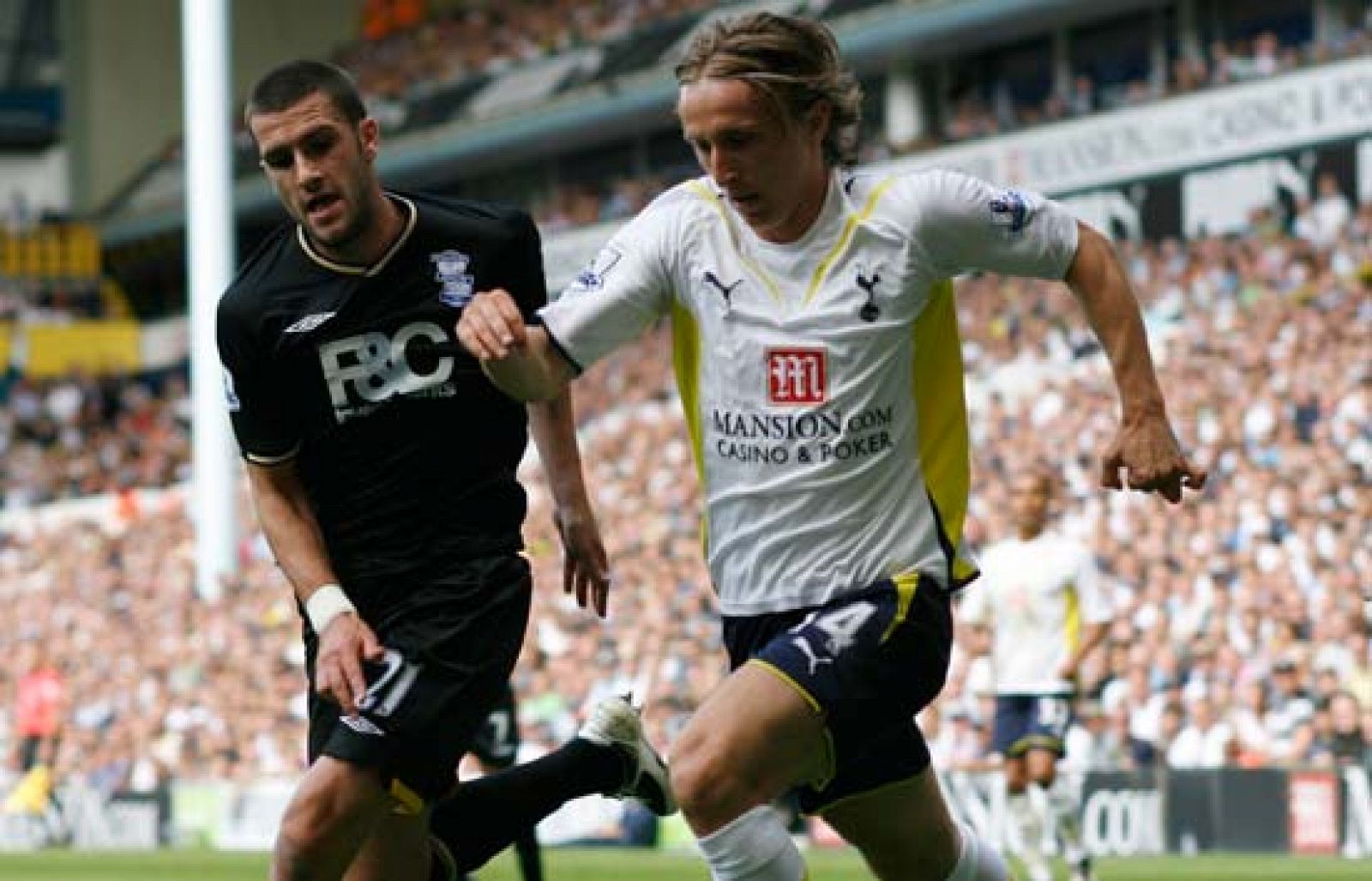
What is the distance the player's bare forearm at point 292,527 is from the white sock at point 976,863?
63.2 inches

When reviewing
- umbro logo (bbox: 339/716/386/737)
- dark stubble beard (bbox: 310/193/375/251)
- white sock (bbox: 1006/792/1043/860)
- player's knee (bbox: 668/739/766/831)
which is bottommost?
white sock (bbox: 1006/792/1043/860)

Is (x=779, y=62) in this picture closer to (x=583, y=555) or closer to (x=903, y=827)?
(x=583, y=555)

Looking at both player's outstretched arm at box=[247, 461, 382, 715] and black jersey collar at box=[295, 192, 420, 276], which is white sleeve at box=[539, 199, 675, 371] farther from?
player's outstretched arm at box=[247, 461, 382, 715]

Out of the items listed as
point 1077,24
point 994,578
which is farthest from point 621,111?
point 994,578

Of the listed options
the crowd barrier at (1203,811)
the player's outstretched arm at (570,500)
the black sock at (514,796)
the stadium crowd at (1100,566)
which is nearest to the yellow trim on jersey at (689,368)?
the player's outstretched arm at (570,500)

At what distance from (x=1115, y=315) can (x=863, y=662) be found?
3.02ft

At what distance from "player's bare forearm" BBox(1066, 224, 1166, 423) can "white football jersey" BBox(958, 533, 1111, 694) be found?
314 inches

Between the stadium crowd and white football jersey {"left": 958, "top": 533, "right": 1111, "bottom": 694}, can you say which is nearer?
white football jersey {"left": 958, "top": 533, "right": 1111, "bottom": 694}

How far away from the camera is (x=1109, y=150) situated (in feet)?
94.8

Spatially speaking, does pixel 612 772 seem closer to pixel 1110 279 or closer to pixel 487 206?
pixel 487 206

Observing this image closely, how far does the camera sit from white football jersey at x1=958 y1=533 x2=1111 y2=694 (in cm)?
Answer: 1416

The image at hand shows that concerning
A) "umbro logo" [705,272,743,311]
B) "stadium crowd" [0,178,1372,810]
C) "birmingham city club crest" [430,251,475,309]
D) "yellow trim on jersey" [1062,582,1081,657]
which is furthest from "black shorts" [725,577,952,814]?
"stadium crowd" [0,178,1372,810]

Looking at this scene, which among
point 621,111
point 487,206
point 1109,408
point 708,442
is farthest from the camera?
point 621,111

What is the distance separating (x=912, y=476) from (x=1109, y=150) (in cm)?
2291
